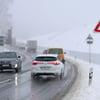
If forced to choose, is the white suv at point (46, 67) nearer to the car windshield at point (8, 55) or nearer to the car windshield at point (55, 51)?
the car windshield at point (8, 55)

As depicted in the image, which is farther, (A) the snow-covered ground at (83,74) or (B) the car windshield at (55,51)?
(B) the car windshield at (55,51)


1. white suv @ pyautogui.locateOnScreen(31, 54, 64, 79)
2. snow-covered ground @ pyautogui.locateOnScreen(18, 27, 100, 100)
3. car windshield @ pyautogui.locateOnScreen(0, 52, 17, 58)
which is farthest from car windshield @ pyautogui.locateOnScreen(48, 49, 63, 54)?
white suv @ pyautogui.locateOnScreen(31, 54, 64, 79)

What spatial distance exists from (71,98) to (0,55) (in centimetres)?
1584

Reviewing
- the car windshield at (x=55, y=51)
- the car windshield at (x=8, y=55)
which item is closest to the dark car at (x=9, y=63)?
the car windshield at (x=8, y=55)

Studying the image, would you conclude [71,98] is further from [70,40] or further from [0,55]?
[70,40]

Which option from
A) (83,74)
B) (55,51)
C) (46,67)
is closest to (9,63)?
(83,74)

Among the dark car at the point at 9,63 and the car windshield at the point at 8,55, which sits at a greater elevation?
the car windshield at the point at 8,55

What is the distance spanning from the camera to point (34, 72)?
21109 mm

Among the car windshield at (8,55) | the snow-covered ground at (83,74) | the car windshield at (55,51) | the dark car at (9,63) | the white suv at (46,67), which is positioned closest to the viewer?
the snow-covered ground at (83,74)

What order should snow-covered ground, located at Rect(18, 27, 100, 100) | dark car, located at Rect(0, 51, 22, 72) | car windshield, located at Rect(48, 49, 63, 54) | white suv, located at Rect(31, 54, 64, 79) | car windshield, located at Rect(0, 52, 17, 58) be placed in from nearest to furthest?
snow-covered ground, located at Rect(18, 27, 100, 100)
white suv, located at Rect(31, 54, 64, 79)
dark car, located at Rect(0, 51, 22, 72)
car windshield, located at Rect(0, 52, 17, 58)
car windshield, located at Rect(48, 49, 63, 54)

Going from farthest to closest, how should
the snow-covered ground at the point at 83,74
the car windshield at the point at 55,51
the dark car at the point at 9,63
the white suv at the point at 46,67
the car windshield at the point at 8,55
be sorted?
the car windshield at the point at 55,51, the car windshield at the point at 8,55, the dark car at the point at 9,63, the white suv at the point at 46,67, the snow-covered ground at the point at 83,74

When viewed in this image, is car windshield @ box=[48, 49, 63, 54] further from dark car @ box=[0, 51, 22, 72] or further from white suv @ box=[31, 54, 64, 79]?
white suv @ box=[31, 54, 64, 79]

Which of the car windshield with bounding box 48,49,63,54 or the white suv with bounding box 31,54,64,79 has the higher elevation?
the car windshield with bounding box 48,49,63,54

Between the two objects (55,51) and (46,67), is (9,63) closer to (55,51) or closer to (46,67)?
(46,67)
